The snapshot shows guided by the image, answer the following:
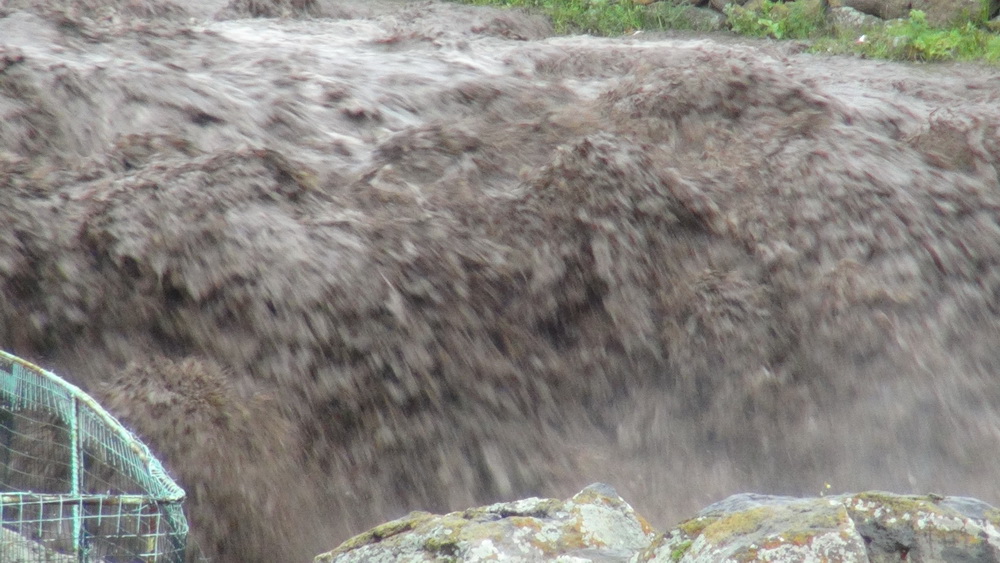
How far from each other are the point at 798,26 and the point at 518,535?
7530 mm

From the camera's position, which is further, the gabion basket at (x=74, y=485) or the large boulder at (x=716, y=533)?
the gabion basket at (x=74, y=485)

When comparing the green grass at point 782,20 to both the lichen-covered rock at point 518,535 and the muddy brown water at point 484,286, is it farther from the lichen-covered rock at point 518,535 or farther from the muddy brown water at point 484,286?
the lichen-covered rock at point 518,535

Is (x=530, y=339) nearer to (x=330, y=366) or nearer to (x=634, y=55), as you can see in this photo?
(x=330, y=366)

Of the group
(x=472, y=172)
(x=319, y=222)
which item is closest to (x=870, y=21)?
(x=472, y=172)

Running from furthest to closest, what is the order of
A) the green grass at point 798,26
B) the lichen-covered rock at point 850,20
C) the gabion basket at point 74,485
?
the lichen-covered rock at point 850,20
the green grass at point 798,26
the gabion basket at point 74,485

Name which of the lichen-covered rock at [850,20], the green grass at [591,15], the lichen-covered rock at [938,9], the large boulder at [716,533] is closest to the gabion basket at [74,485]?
the large boulder at [716,533]

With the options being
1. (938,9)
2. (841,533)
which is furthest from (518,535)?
(938,9)

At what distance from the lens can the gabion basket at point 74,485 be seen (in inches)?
78.0

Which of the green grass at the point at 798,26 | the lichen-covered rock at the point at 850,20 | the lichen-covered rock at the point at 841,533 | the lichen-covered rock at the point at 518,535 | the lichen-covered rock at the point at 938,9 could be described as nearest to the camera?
the lichen-covered rock at the point at 841,533

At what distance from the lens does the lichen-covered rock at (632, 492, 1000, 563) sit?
1.49m

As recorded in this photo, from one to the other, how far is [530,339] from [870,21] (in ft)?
20.4

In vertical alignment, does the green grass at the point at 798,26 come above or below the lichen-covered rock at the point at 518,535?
above

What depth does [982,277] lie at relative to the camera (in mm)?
3637

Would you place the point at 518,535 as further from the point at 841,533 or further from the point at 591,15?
the point at 591,15
